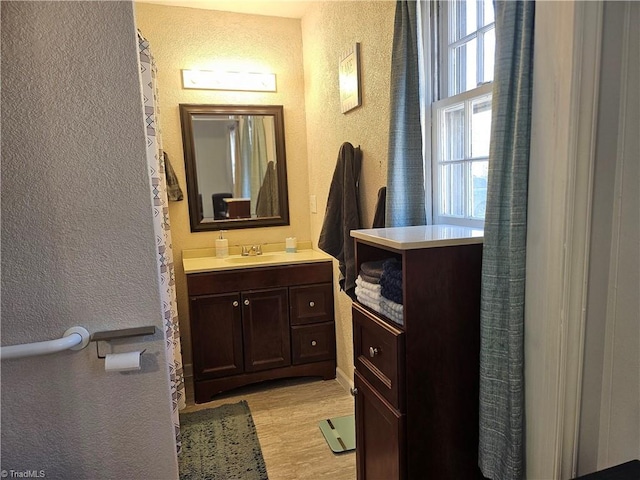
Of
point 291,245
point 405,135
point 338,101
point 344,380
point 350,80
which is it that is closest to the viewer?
point 405,135

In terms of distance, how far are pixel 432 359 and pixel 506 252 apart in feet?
1.30

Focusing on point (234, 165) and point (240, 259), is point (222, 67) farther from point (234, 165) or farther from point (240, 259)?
point (240, 259)

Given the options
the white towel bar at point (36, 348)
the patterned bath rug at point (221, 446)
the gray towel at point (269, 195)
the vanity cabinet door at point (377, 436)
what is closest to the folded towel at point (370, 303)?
the vanity cabinet door at point (377, 436)

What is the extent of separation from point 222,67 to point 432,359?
2680 mm

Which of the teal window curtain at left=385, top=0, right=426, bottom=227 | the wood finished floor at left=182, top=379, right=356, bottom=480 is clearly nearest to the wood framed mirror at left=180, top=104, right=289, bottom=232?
the wood finished floor at left=182, top=379, right=356, bottom=480

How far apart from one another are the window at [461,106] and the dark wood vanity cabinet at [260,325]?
1338 mm

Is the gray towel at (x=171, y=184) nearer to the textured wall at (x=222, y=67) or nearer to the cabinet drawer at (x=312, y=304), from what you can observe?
the textured wall at (x=222, y=67)

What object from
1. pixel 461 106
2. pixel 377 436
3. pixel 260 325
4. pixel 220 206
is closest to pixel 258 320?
pixel 260 325

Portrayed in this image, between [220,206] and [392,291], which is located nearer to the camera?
[392,291]

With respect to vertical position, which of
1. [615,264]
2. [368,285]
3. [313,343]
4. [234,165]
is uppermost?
[234,165]

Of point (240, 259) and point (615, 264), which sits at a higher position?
point (615, 264)

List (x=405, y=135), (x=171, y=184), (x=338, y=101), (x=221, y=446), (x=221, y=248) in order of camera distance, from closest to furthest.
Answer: (x=405, y=135), (x=221, y=446), (x=338, y=101), (x=171, y=184), (x=221, y=248)

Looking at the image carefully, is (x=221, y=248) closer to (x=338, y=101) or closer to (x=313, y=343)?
(x=313, y=343)

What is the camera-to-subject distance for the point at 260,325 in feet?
9.02
